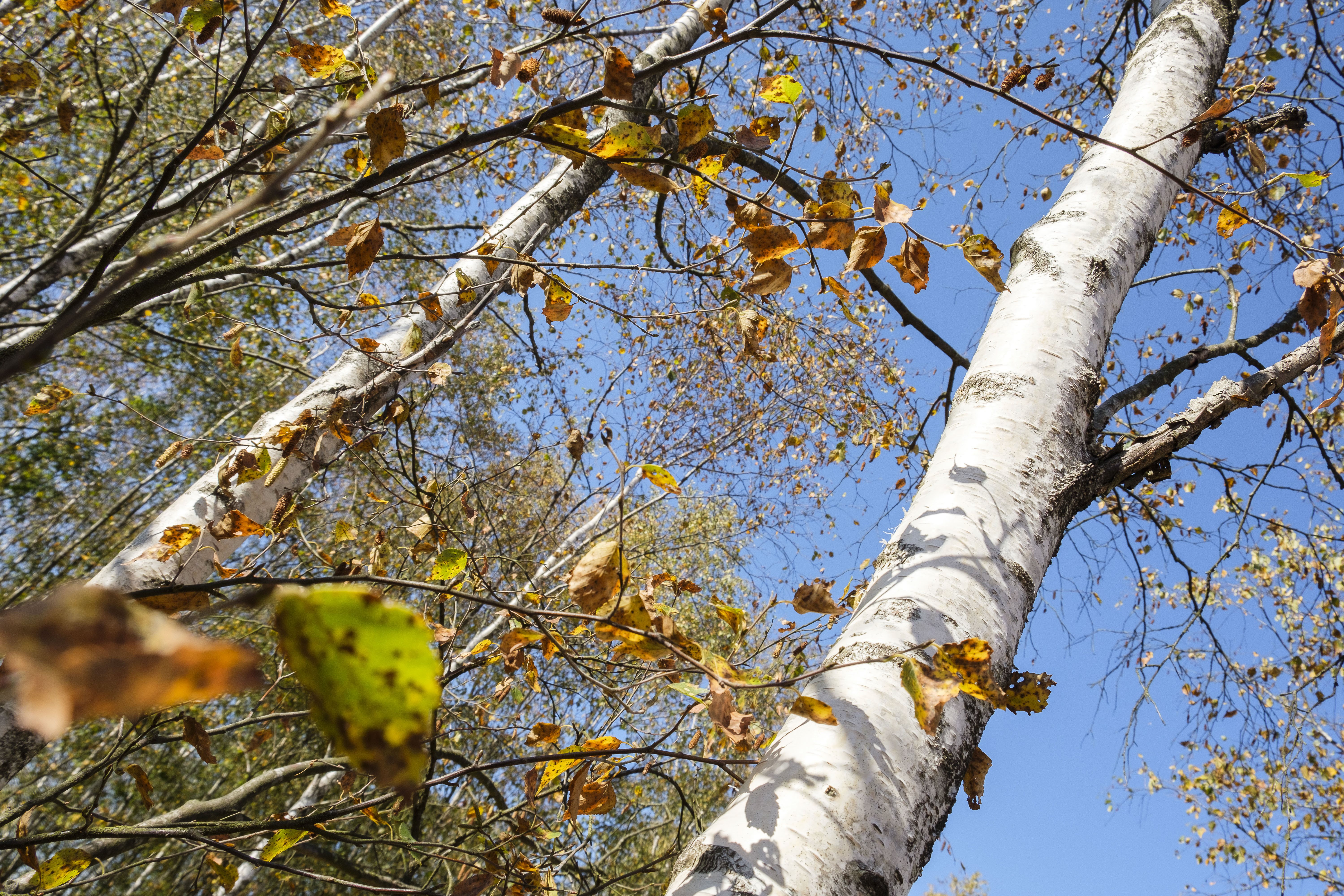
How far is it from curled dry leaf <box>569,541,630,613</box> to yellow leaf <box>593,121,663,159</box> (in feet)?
1.81

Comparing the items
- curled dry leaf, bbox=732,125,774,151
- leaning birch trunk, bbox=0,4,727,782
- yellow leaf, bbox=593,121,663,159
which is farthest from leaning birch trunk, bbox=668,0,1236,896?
leaning birch trunk, bbox=0,4,727,782

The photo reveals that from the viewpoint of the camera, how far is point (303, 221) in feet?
17.2

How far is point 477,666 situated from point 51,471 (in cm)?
759

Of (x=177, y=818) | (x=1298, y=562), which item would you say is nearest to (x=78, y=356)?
(x=177, y=818)

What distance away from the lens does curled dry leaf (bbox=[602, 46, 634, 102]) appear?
933 mm

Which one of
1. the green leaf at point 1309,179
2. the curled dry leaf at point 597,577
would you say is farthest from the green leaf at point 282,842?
the green leaf at point 1309,179

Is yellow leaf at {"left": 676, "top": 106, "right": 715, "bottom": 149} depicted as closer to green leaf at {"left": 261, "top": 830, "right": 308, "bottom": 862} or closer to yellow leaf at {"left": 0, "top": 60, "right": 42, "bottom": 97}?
green leaf at {"left": 261, "top": 830, "right": 308, "bottom": 862}

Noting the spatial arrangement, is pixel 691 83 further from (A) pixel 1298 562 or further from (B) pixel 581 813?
(A) pixel 1298 562

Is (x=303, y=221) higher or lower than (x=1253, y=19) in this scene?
lower

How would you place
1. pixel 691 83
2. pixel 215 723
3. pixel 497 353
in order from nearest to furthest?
pixel 691 83, pixel 215 723, pixel 497 353

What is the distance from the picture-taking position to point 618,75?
94cm

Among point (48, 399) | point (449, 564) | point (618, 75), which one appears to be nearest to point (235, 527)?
point (449, 564)

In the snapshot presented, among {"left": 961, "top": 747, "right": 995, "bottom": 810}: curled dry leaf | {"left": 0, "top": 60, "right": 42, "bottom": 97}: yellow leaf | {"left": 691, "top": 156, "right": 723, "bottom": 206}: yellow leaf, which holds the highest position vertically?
{"left": 691, "top": 156, "right": 723, "bottom": 206}: yellow leaf

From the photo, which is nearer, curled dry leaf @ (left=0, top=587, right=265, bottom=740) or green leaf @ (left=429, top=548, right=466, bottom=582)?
curled dry leaf @ (left=0, top=587, right=265, bottom=740)
